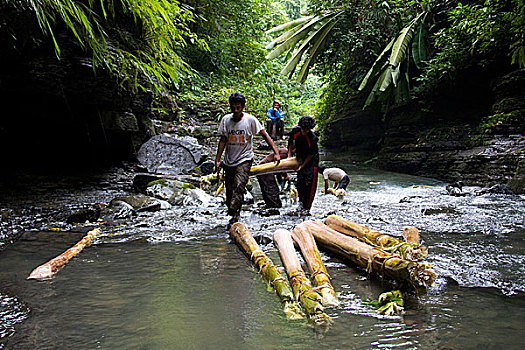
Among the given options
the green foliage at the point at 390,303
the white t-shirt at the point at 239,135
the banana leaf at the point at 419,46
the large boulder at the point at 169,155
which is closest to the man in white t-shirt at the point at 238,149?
the white t-shirt at the point at 239,135

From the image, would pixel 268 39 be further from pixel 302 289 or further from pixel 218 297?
pixel 302 289

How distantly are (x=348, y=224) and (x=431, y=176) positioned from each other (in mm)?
9834

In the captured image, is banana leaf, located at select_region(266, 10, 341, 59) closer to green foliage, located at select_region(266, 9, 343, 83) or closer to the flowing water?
green foliage, located at select_region(266, 9, 343, 83)

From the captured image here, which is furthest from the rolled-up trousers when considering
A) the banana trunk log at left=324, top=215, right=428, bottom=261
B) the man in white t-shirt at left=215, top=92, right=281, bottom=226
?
the banana trunk log at left=324, top=215, right=428, bottom=261

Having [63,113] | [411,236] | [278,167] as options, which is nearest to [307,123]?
[278,167]

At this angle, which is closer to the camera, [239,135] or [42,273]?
[42,273]

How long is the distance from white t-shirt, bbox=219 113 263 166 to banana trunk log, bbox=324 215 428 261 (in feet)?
5.83

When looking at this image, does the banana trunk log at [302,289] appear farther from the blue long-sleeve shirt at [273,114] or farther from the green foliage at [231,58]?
the green foliage at [231,58]

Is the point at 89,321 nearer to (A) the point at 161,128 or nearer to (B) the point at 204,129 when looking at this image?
(A) the point at 161,128

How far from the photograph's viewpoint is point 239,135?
17.1ft

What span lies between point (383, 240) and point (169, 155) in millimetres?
7690

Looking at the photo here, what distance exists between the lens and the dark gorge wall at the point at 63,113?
578 cm

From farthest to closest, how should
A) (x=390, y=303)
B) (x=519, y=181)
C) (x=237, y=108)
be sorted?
1. (x=519, y=181)
2. (x=237, y=108)
3. (x=390, y=303)

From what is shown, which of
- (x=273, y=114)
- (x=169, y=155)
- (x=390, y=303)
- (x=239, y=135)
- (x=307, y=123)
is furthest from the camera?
(x=273, y=114)
